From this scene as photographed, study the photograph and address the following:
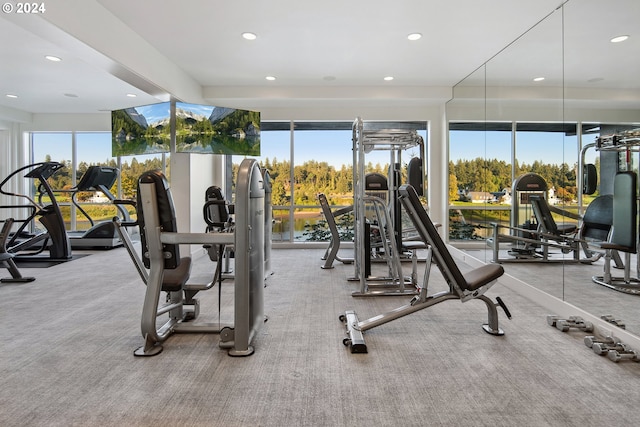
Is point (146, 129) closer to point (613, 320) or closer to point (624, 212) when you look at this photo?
point (624, 212)

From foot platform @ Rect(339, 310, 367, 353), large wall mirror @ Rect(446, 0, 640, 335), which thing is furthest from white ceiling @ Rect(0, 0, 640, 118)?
foot platform @ Rect(339, 310, 367, 353)

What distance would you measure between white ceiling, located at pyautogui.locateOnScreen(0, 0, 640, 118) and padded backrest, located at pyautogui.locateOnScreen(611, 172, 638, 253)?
2.14ft

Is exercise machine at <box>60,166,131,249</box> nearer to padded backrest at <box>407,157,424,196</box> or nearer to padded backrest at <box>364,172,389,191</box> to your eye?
padded backrest at <box>364,172,389,191</box>

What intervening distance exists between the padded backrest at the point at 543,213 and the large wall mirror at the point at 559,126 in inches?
2.6

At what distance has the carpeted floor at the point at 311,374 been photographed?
1885 mm

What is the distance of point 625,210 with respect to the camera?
2760mm

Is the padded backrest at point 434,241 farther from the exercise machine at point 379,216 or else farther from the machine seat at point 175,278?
the machine seat at point 175,278

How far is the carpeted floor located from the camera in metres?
1.88

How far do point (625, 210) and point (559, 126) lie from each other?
Result: 3.57 feet

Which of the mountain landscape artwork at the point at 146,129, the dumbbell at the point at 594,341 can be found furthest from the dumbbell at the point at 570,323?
the mountain landscape artwork at the point at 146,129

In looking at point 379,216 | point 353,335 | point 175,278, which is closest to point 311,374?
point 353,335

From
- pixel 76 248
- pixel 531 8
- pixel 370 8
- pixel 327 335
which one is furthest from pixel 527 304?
pixel 76 248

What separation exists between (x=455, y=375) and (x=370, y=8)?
3.47 metres

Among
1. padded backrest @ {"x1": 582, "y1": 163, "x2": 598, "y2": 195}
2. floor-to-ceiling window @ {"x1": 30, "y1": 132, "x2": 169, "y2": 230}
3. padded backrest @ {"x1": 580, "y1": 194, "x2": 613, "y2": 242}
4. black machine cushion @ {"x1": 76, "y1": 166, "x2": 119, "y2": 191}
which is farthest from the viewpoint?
floor-to-ceiling window @ {"x1": 30, "y1": 132, "x2": 169, "y2": 230}
